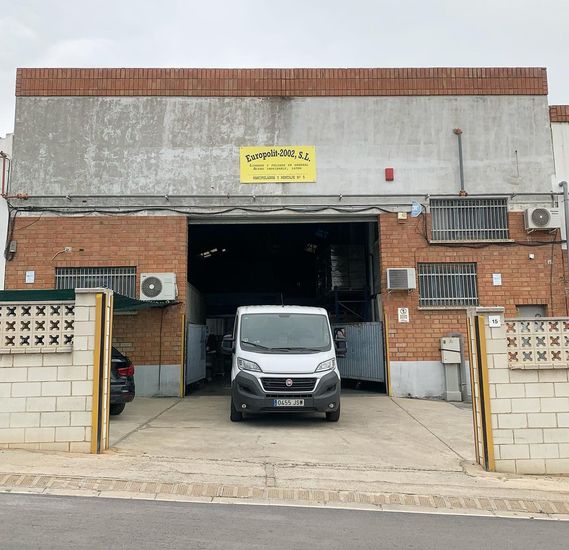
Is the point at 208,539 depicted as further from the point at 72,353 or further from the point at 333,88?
the point at 333,88

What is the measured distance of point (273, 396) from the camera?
9305mm

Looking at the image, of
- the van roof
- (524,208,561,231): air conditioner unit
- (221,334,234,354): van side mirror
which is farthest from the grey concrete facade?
(221,334,234,354): van side mirror

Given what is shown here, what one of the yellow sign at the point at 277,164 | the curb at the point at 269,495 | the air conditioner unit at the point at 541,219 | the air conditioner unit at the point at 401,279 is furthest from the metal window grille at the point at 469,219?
the curb at the point at 269,495

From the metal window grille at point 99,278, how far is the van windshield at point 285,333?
5.07 m

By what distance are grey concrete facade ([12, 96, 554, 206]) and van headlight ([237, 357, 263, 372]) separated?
6.21 meters

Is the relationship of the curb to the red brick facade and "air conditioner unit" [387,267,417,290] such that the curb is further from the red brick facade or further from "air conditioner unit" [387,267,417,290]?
the red brick facade

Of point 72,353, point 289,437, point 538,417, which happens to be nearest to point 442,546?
point 538,417

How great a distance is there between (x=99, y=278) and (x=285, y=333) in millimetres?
6476

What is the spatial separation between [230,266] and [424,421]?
18.5 metres

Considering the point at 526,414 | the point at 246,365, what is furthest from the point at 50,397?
the point at 526,414

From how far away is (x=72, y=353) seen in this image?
24.1 ft

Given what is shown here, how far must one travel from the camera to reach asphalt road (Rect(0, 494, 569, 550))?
4.29 meters

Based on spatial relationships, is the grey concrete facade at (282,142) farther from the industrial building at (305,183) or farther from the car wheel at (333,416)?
the car wheel at (333,416)

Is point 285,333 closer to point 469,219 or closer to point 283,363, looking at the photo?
point 283,363
